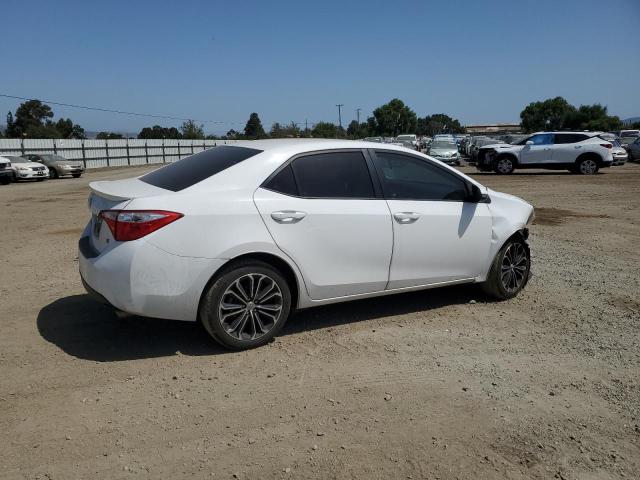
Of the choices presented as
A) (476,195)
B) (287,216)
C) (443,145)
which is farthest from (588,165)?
(287,216)

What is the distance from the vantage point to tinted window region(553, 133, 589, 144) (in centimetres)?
2269

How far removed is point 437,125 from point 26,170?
129 m

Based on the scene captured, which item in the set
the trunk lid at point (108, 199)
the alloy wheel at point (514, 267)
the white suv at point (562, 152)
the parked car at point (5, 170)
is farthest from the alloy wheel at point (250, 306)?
the parked car at point (5, 170)

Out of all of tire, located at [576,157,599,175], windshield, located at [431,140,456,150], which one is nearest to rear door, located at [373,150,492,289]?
tire, located at [576,157,599,175]

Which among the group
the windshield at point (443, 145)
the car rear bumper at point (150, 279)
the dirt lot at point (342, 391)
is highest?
the windshield at point (443, 145)

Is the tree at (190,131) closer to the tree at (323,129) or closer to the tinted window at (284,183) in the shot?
the tree at (323,129)

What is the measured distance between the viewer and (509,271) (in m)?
5.63

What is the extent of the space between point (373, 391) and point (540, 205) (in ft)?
36.0

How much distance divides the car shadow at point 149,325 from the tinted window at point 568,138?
19107 mm

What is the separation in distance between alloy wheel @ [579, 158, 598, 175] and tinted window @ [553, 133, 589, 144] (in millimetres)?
919

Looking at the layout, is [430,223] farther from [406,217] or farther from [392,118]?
[392,118]

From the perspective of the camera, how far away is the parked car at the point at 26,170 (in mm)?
26234

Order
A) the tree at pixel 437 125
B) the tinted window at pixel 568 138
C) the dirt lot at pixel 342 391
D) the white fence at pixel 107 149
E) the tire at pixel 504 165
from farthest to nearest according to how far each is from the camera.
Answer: the tree at pixel 437 125 < the white fence at pixel 107 149 < the tire at pixel 504 165 < the tinted window at pixel 568 138 < the dirt lot at pixel 342 391

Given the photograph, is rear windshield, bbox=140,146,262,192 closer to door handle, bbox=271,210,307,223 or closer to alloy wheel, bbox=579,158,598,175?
door handle, bbox=271,210,307,223
